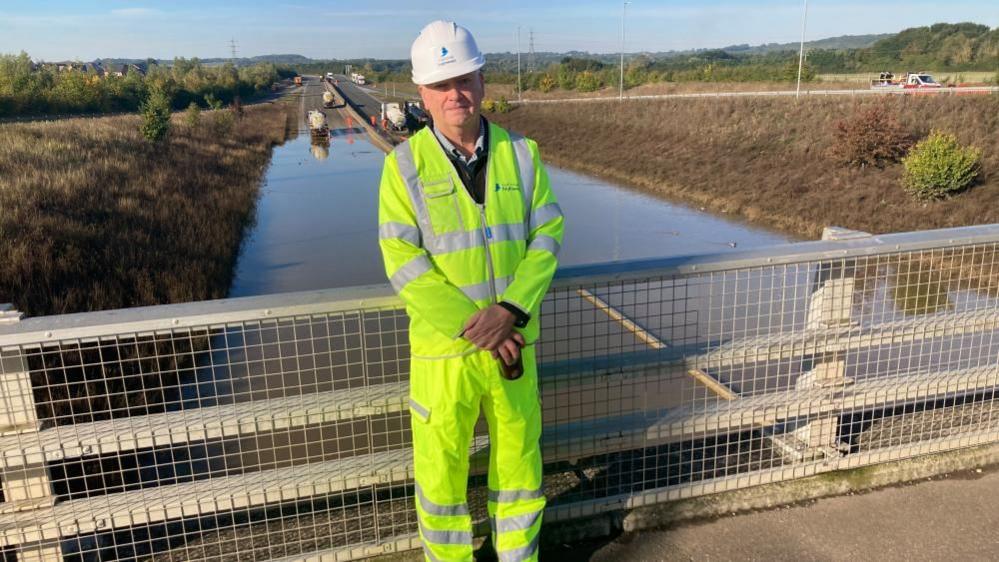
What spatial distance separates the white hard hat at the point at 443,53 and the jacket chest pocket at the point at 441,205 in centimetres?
36

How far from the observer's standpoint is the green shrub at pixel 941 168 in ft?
56.1

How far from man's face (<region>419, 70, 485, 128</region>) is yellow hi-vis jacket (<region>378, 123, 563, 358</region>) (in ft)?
0.34

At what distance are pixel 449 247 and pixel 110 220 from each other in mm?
13615

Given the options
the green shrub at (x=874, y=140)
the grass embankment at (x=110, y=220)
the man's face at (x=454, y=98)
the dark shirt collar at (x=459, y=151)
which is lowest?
the grass embankment at (x=110, y=220)

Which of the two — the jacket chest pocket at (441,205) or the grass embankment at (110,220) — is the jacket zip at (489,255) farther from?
the grass embankment at (110,220)

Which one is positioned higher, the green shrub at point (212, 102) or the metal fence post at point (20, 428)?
the green shrub at point (212, 102)

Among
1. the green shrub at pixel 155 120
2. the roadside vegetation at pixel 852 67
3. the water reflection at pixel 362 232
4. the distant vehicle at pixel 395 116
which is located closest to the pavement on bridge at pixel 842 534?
the water reflection at pixel 362 232

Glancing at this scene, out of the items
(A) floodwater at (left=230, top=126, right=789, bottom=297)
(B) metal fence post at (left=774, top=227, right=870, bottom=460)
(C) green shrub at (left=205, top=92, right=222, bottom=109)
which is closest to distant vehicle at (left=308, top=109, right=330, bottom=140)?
(C) green shrub at (left=205, top=92, right=222, bottom=109)

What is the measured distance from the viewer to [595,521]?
3.37 m

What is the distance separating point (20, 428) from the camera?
2.75 m

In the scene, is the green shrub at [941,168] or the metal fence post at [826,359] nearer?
the metal fence post at [826,359]

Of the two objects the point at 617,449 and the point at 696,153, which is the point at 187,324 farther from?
the point at 696,153

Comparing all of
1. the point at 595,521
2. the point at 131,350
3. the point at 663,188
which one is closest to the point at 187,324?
the point at 595,521

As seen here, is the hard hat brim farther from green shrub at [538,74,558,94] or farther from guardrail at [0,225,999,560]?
green shrub at [538,74,558,94]
